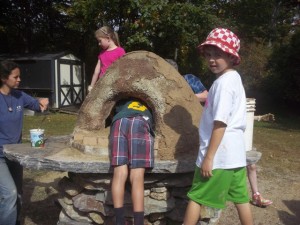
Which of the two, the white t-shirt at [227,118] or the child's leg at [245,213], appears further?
the child's leg at [245,213]

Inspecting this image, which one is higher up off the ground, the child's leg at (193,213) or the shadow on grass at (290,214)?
the child's leg at (193,213)

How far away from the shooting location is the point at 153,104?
3.50 meters

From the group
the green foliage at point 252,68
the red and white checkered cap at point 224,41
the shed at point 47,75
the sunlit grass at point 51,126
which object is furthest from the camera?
the green foliage at point 252,68

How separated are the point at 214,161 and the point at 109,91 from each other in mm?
1323

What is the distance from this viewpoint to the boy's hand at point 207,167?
271 centimetres

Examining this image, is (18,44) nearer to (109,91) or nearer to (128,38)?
(128,38)

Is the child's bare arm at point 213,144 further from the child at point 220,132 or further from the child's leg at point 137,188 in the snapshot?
the child's leg at point 137,188

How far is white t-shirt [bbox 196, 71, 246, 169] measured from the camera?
265cm

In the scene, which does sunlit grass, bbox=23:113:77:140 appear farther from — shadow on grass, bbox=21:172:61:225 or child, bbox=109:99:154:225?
child, bbox=109:99:154:225

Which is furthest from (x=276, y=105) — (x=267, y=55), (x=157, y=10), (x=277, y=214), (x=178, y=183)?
(x=178, y=183)

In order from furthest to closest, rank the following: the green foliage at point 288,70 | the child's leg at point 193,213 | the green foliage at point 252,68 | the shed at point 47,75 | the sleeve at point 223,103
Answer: the green foliage at point 252,68
the shed at point 47,75
the green foliage at point 288,70
the child's leg at point 193,213
the sleeve at point 223,103

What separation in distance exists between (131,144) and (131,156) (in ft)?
0.33

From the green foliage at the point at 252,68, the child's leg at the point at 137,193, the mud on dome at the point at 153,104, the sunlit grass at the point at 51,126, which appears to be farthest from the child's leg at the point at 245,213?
the green foliage at the point at 252,68

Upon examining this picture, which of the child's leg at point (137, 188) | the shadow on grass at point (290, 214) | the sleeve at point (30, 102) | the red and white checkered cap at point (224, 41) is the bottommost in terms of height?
the shadow on grass at point (290, 214)
